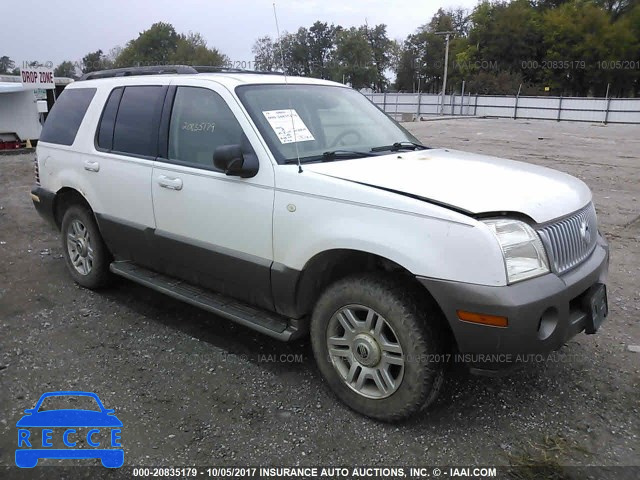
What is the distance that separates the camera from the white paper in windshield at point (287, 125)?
11.4ft

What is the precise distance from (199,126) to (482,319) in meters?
2.39

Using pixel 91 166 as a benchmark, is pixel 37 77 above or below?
above

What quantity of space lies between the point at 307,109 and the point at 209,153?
2.48 ft

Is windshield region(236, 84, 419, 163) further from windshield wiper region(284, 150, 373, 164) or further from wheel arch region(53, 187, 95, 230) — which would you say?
wheel arch region(53, 187, 95, 230)

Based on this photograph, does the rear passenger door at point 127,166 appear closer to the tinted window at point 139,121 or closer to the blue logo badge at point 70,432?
the tinted window at point 139,121

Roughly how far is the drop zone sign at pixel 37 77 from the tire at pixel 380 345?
15580 millimetres

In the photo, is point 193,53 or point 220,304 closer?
point 220,304

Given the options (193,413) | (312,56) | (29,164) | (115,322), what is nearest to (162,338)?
(115,322)

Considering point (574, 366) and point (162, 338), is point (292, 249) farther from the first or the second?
point (574, 366)

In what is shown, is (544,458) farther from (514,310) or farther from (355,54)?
(355,54)

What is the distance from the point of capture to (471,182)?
3.02 m

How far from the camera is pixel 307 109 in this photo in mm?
3816

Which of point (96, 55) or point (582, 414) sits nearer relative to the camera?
point (582, 414)

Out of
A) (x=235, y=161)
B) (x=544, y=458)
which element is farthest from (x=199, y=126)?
(x=544, y=458)
